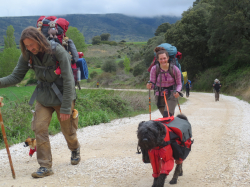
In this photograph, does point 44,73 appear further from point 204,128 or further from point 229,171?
point 204,128

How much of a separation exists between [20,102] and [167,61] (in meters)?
6.55

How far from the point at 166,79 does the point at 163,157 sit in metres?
2.30

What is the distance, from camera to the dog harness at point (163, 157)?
3.43 m

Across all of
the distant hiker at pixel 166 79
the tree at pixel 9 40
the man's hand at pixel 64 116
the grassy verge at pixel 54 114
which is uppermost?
the tree at pixel 9 40

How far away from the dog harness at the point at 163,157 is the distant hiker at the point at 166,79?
6.14 ft

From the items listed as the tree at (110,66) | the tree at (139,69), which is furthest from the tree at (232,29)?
the tree at (110,66)

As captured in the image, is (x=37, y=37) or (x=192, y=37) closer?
(x=37, y=37)

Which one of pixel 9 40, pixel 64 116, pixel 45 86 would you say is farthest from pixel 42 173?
pixel 9 40

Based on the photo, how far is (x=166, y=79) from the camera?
5.43 metres

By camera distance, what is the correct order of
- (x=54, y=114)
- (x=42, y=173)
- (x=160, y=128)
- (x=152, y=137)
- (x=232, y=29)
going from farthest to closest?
(x=232, y=29) → (x=54, y=114) → (x=42, y=173) → (x=160, y=128) → (x=152, y=137)

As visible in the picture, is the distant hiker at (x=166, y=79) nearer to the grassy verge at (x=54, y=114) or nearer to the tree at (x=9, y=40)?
the grassy verge at (x=54, y=114)

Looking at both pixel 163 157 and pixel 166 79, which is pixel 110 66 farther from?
pixel 163 157

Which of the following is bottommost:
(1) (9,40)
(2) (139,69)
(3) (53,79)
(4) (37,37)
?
(2) (139,69)

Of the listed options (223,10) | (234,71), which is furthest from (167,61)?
(234,71)
